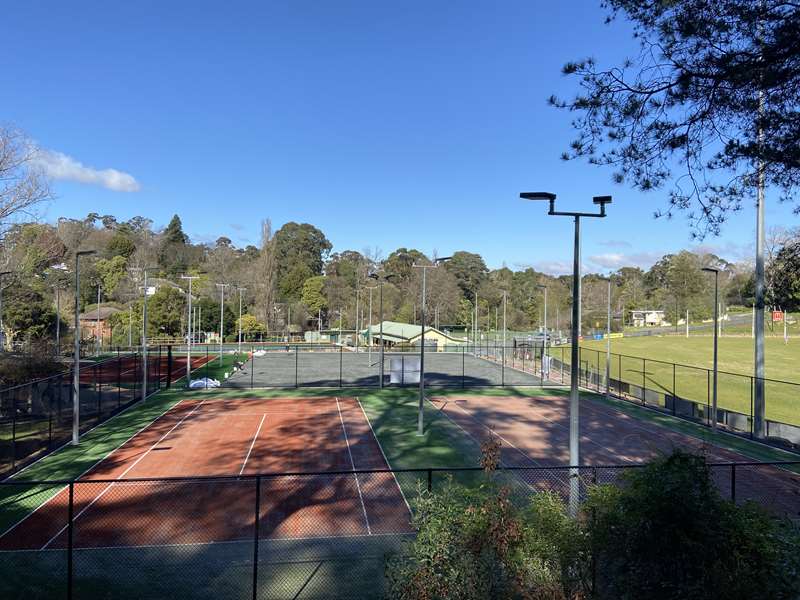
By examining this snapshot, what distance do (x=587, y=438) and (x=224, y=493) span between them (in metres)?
15.7

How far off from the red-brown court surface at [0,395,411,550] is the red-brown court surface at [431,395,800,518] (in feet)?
16.9

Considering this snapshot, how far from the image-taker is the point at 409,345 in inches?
2776

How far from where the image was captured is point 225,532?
13.8m

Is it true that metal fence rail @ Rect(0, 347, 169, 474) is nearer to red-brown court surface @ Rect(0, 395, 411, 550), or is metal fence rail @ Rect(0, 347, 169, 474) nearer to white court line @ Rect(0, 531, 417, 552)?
red-brown court surface @ Rect(0, 395, 411, 550)

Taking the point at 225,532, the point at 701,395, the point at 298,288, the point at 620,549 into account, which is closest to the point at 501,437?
the point at 225,532

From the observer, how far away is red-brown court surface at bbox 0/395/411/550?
13.8 meters

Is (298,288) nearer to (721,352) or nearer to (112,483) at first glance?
(721,352)

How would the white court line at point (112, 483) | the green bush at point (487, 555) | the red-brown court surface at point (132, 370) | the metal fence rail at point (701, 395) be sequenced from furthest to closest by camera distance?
the red-brown court surface at point (132, 370), the metal fence rail at point (701, 395), the white court line at point (112, 483), the green bush at point (487, 555)

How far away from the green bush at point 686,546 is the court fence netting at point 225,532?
191cm

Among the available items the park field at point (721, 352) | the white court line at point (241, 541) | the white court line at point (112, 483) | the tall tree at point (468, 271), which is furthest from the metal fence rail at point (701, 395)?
the tall tree at point (468, 271)

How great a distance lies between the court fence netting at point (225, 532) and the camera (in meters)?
10.9

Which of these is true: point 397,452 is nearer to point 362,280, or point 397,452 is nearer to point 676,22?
point 676,22

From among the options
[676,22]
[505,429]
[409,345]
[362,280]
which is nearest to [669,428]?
[505,429]

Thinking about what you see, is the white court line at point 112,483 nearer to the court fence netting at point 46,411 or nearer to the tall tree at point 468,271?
the court fence netting at point 46,411
